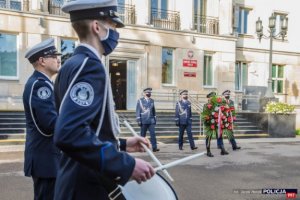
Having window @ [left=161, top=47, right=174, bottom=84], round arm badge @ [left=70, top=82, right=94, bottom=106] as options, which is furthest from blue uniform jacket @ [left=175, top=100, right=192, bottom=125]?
round arm badge @ [left=70, top=82, right=94, bottom=106]

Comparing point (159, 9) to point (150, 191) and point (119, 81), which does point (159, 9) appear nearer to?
point (119, 81)

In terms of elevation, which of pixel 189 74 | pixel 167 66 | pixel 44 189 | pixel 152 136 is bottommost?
pixel 152 136

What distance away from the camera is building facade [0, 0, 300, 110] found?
17.2 meters

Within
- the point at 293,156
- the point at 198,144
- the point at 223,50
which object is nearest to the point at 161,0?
the point at 223,50

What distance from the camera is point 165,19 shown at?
21.4 m

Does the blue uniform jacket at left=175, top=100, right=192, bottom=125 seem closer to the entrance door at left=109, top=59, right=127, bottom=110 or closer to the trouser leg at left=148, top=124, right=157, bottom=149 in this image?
the trouser leg at left=148, top=124, right=157, bottom=149

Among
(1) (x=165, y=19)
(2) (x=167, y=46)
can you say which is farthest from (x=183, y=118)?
(1) (x=165, y=19)

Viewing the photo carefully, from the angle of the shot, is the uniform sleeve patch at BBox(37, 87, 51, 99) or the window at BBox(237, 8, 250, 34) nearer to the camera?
the uniform sleeve patch at BBox(37, 87, 51, 99)

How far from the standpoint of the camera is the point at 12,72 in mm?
17312

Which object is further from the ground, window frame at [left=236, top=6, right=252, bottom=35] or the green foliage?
window frame at [left=236, top=6, right=252, bottom=35]

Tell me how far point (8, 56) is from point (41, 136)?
15.4m

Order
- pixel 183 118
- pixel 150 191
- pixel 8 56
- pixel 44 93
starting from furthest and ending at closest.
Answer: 1. pixel 8 56
2. pixel 183 118
3. pixel 44 93
4. pixel 150 191

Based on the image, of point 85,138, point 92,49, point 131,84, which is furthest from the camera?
point 131,84

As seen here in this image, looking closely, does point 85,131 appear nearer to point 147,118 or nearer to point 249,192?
point 249,192
